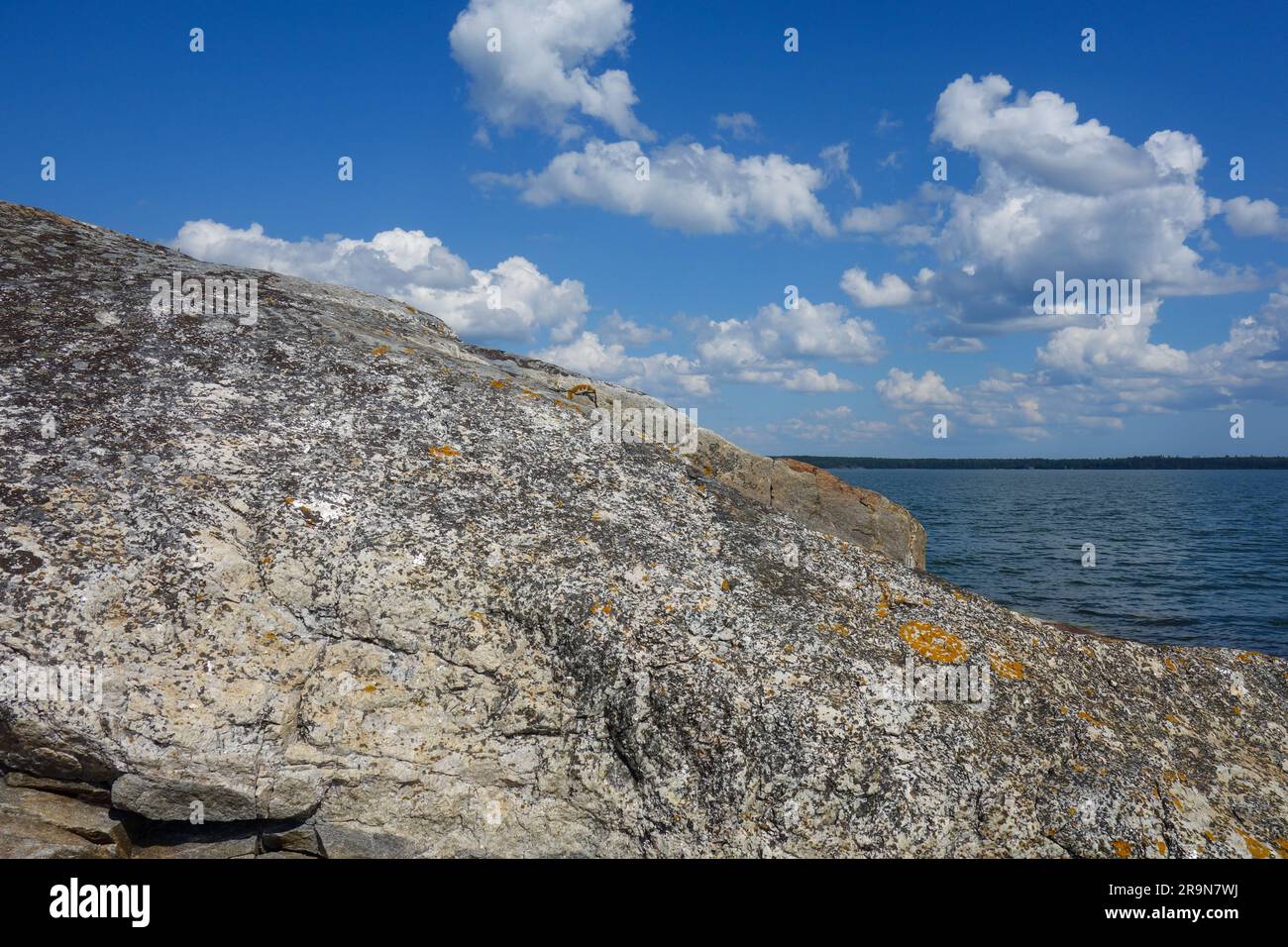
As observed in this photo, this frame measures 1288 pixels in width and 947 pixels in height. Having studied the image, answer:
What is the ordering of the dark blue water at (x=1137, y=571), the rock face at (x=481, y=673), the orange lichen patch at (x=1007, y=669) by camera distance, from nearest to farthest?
the rock face at (x=481, y=673), the orange lichen patch at (x=1007, y=669), the dark blue water at (x=1137, y=571)

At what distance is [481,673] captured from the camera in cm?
581

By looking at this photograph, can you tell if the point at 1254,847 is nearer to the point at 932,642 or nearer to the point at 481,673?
the point at 932,642

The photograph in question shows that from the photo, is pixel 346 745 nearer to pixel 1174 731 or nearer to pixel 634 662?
pixel 634 662

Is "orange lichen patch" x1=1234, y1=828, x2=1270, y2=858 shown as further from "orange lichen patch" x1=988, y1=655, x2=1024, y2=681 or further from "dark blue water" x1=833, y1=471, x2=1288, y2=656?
"dark blue water" x1=833, y1=471, x2=1288, y2=656

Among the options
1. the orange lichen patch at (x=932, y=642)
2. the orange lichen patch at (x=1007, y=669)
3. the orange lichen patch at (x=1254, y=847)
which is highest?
the orange lichen patch at (x=932, y=642)

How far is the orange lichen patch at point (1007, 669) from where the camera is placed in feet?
20.3

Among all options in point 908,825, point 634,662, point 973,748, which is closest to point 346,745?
point 634,662

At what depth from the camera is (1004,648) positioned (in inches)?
254

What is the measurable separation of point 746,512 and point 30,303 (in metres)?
6.89

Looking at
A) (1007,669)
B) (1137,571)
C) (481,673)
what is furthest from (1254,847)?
→ (1137,571)

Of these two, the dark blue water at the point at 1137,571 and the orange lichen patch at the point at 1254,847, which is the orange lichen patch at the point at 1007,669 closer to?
the orange lichen patch at the point at 1254,847

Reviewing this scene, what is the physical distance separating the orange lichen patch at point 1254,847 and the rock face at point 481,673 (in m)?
0.02

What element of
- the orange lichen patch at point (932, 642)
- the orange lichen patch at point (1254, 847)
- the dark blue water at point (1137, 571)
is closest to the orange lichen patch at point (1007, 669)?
the orange lichen patch at point (932, 642)

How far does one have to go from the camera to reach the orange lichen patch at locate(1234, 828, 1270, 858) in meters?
5.38
